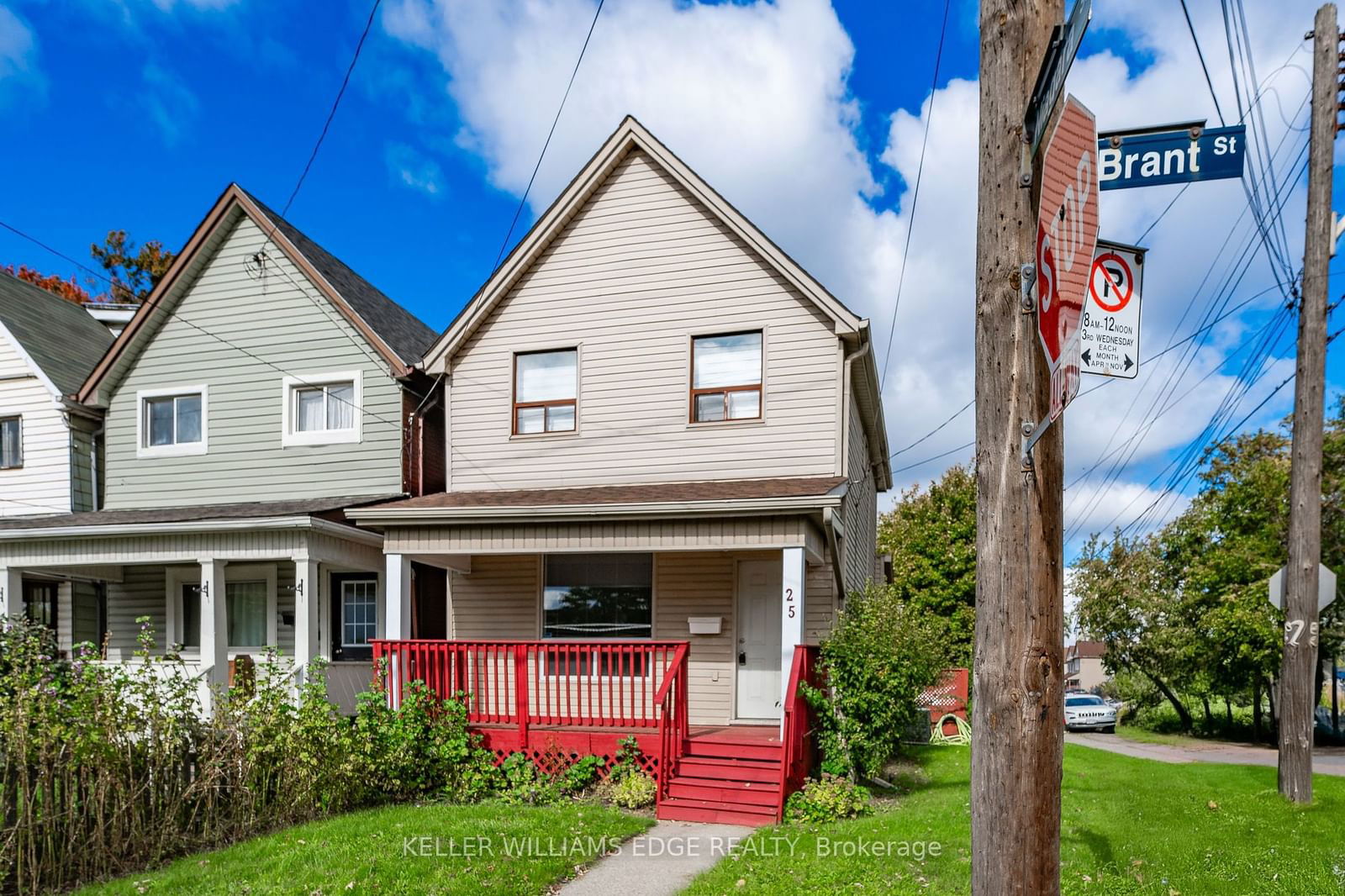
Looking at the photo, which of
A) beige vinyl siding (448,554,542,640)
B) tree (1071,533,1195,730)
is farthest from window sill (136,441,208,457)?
tree (1071,533,1195,730)

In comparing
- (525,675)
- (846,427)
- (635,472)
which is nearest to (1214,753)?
(846,427)

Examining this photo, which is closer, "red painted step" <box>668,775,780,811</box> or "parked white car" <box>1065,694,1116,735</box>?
"red painted step" <box>668,775,780,811</box>

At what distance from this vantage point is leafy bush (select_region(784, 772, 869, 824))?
944 centimetres

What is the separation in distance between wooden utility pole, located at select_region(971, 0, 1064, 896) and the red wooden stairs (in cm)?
627

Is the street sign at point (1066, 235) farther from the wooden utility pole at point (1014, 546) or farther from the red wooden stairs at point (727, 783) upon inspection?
the red wooden stairs at point (727, 783)

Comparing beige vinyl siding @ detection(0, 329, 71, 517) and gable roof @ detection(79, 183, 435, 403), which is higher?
Answer: gable roof @ detection(79, 183, 435, 403)

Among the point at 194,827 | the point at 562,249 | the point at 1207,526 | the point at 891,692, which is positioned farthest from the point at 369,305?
the point at 1207,526

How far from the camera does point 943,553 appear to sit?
30938 mm

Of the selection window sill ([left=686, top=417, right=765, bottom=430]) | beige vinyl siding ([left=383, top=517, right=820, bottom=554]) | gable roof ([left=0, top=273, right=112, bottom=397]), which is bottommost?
beige vinyl siding ([left=383, top=517, right=820, bottom=554])

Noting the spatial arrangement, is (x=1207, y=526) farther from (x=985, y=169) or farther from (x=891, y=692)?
(x=985, y=169)

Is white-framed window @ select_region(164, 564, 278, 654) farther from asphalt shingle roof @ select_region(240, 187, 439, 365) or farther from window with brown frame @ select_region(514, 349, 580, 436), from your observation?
window with brown frame @ select_region(514, 349, 580, 436)

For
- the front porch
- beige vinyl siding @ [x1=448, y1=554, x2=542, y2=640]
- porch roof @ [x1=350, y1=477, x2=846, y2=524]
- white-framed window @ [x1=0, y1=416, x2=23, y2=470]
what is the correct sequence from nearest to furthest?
the front porch < porch roof @ [x1=350, y1=477, x2=846, y2=524] < beige vinyl siding @ [x1=448, y1=554, x2=542, y2=640] < white-framed window @ [x1=0, y1=416, x2=23, y2=470]

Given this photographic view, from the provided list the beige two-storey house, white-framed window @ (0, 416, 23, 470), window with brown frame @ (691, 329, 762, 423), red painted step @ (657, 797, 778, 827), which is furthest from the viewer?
white-framed window @ (0, 416, 23, 470)

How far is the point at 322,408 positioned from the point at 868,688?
10197 millimetres
